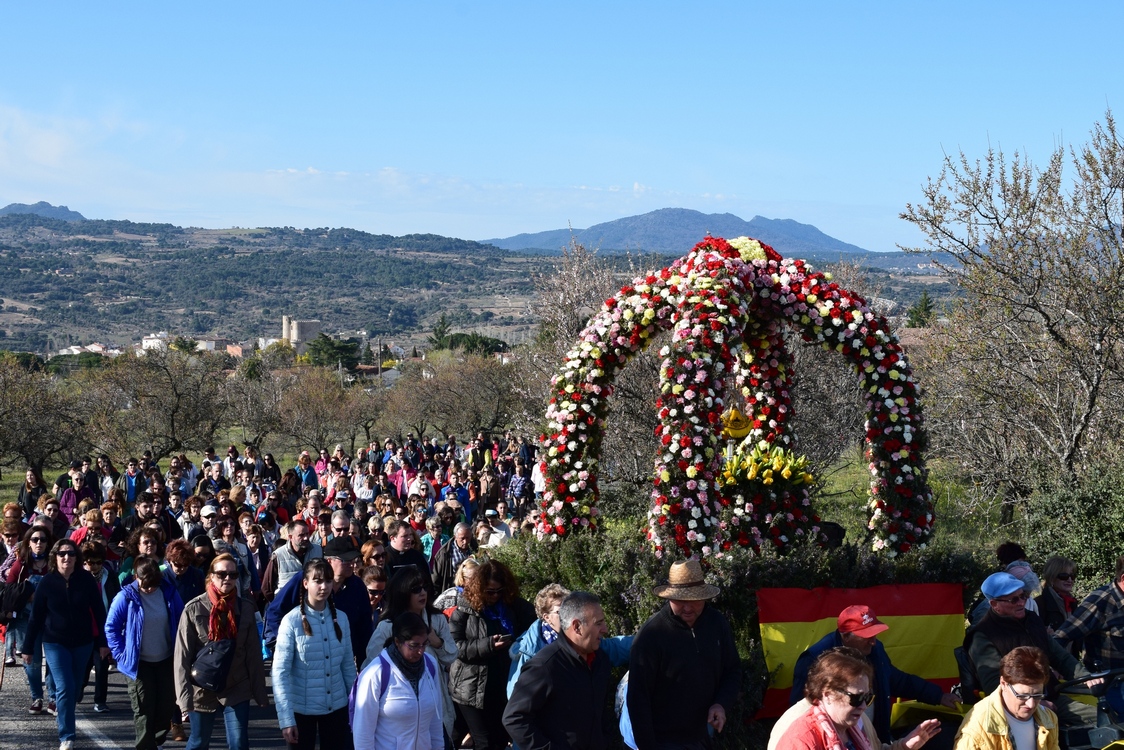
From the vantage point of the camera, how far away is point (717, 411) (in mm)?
9227

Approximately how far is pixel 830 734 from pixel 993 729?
3.90ft

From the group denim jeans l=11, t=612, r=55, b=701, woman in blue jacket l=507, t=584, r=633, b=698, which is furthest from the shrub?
denim jeans l=11, t=612, r=55, b=701

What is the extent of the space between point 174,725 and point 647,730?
4.68 metres

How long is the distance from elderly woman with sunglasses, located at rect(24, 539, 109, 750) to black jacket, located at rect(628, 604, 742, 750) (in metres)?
4.78

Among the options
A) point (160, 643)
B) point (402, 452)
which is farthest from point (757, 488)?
point (402, 452)

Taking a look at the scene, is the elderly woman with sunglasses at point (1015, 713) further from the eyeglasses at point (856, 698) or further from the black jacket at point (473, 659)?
the black jacket at point (473, 659)

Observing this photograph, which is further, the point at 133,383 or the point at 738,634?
the point at 133,383

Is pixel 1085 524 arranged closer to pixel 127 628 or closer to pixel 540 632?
pixel 540 632

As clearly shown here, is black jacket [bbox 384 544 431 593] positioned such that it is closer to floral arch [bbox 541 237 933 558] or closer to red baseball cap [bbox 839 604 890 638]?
floral arch [bbox 541 237 933 558]

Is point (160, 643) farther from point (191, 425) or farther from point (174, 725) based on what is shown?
point (191, 425)

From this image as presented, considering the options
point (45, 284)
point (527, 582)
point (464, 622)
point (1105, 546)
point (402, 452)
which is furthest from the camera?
point (45, 284)

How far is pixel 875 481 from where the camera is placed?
9719 millimetres

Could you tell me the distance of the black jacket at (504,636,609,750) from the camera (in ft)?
17.2

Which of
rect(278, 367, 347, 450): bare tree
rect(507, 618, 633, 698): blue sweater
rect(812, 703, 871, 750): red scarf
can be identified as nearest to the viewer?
rect(812, 703, 871, 750): red scarf
